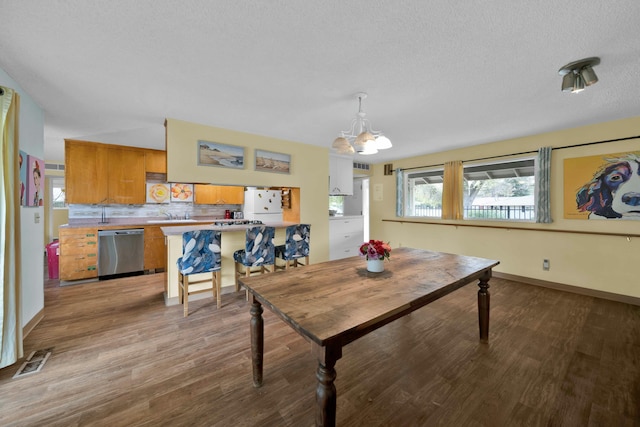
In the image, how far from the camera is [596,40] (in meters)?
1.53

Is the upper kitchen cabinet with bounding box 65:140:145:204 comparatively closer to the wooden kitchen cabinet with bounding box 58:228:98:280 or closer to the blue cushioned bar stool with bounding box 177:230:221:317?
the wooden kitchen cabinet with bounding box 58:228:98:280

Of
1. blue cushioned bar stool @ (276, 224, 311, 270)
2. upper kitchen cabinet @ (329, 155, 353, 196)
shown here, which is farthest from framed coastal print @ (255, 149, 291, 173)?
upper kitchen cabinet @ (329, 155, 353, 196)

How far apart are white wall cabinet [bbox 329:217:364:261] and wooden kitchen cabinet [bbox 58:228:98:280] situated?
4.02 m

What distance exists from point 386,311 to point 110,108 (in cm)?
344

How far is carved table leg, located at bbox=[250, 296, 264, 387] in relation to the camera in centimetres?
157

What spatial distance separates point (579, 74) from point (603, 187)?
223 cm

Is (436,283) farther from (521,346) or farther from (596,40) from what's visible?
(596,40)

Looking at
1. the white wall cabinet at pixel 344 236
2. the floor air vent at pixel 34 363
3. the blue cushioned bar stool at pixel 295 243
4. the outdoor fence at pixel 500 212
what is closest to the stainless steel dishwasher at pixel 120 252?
the floor air vent at pixel 34 363

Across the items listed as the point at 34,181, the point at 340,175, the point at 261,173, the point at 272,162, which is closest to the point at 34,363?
the point at 34,181

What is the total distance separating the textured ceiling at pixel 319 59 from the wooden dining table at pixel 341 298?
1600mm

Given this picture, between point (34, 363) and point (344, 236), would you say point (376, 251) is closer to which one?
point (34, 363)

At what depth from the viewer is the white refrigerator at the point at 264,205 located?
460 cm

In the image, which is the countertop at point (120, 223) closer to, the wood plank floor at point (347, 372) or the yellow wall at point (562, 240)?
the wood plank floor at point (347, 372)

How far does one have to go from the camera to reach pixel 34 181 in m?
2.36
